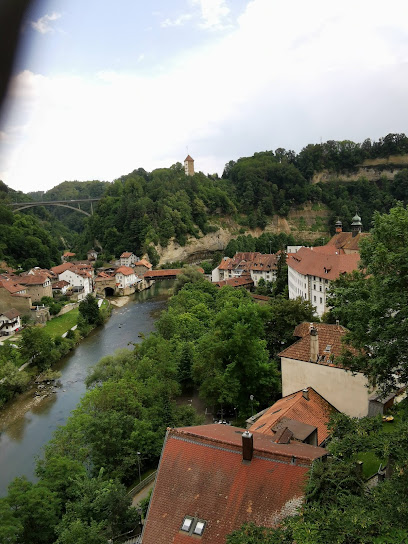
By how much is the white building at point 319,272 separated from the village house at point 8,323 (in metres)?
23.3

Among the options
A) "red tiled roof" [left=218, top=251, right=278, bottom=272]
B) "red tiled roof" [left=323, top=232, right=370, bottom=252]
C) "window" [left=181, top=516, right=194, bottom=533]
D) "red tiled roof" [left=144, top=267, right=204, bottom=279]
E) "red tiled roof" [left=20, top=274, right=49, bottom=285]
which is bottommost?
"red tiled roof" [left=144, top=267, right=204, bottom=279]

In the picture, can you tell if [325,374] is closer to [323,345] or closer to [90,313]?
[323,345]

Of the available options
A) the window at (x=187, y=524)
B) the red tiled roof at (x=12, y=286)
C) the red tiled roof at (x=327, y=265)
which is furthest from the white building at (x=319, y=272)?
the red tiled roof at (x=12, y=286)

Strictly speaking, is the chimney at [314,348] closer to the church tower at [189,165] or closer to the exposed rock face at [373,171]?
the exposed rock face at [373,171]

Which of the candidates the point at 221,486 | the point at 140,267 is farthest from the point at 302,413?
the point at 140,267

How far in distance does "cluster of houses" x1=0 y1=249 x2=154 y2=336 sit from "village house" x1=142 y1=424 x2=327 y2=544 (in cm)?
3060

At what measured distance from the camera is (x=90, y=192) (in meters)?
137

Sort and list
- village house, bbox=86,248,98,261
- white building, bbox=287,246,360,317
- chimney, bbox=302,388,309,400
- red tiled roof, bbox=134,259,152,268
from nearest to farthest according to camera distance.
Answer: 1. chimney, bbox=302,388,309,400
2. white building, bbox=287,246,360,317
3. red tiled roof, bbox=134,259,152,268
4. village house, bbox=86,248,98,261

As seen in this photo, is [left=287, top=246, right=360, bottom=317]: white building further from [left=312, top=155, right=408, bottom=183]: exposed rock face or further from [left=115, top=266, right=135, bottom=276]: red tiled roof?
[left=312, top=155, right=408, bottom=183]: exposed rock face

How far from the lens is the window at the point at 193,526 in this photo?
826 cm

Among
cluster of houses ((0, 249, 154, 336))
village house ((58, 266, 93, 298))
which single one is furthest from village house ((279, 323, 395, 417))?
village house ((58, 266, 93, 298))

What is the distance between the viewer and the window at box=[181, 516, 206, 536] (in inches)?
325

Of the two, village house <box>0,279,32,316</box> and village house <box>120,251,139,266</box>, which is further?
village house <box>120,251,139,266</box>

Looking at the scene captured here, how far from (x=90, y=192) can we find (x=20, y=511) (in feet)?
435
